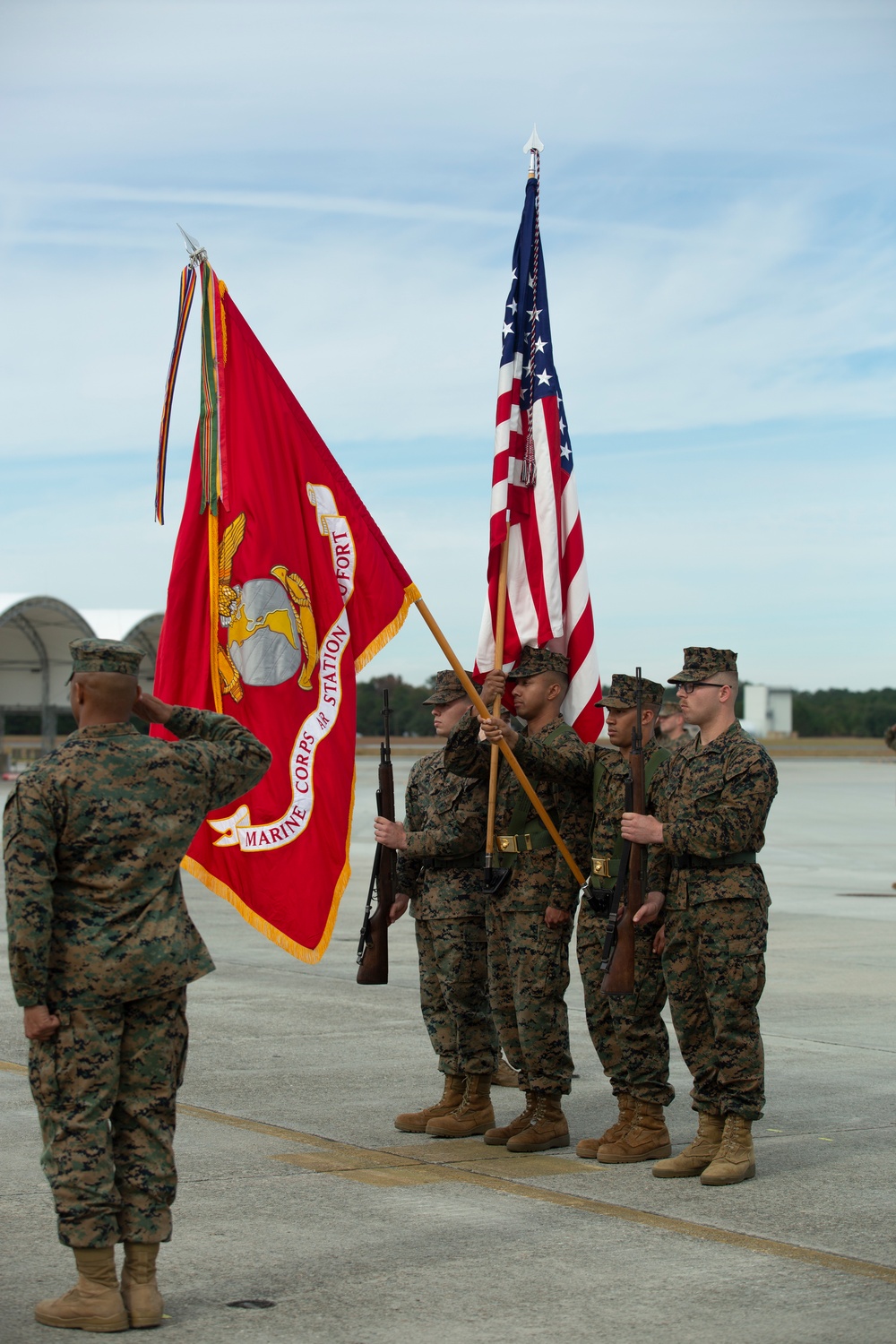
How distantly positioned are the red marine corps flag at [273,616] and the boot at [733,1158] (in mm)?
1717

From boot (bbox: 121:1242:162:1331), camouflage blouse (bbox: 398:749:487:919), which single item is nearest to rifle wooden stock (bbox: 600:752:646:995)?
camouflage blouse (bbox: 398:749:487:919)

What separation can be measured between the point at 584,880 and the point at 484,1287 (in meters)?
2.21

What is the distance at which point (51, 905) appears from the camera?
4125 mm

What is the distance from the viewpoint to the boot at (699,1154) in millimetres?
5734

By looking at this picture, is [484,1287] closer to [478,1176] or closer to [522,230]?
[478,1176]

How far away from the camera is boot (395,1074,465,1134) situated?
6500 mm

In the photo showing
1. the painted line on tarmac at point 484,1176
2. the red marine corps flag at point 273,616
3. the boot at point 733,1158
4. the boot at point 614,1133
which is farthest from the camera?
the red marine corps flag at point 273,616

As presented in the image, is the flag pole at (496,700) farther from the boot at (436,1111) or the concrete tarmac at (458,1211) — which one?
Result: the concrete tarmac at (458,1211)

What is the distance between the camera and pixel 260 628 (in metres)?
6.36

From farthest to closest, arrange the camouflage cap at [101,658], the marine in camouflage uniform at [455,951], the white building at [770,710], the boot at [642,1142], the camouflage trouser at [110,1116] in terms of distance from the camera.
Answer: the white building at [770,710] → the marine in camouflage uniform at [455,951] → the boot at [642,1142] → the camouflage cap at [101,658] → the camouflage trouser at [110,1116]

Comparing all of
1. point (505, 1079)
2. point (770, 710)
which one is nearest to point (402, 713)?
point (770, 710)

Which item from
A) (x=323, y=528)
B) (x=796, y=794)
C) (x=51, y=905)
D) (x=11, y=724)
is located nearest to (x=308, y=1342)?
(x=51, y=905)

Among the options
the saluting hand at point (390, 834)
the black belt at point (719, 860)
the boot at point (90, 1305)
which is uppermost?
the saluting hand at point (390, 834)

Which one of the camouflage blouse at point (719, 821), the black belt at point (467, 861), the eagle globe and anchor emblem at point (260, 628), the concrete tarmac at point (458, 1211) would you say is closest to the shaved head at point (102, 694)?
the concrete tarmac at point (458, 1211)
